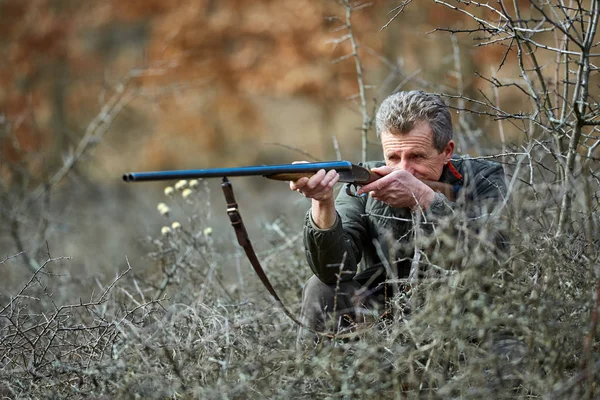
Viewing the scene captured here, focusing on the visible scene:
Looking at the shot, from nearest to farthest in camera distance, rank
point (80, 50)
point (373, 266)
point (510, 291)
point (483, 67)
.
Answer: point (510, 291) < point (373, 266) < point (483, 67) < point (80, 50)

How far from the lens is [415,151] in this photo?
4.30 meters

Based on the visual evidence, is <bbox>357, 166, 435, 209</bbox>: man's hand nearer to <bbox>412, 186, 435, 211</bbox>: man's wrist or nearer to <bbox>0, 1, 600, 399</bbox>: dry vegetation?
<bbox>412, 186, 435, 211</bbox>: man's wrist

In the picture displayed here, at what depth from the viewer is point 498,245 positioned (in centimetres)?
368

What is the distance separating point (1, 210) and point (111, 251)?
3008mm

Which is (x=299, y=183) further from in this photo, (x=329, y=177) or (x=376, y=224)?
(x=376, y=224)

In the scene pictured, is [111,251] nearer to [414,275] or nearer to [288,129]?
[414,275]

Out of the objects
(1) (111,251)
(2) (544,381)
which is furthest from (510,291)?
(1) (111,251)

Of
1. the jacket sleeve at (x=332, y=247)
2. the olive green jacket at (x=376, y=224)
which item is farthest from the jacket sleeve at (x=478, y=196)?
the jacket sleeve at (x=332, y=247)

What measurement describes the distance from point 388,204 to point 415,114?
0.50 metres

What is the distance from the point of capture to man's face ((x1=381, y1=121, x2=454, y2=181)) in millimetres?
4297

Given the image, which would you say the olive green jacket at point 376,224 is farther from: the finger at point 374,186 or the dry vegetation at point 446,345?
the dry vegetation at point 446,345

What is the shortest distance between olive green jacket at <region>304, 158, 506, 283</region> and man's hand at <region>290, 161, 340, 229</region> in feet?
0.14

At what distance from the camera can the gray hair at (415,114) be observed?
14.1 ft

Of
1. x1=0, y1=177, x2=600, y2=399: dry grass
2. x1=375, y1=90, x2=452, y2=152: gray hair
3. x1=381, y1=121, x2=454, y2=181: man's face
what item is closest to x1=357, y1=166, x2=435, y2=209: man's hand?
x1=381, y1=121, x2=454, y2=181: man's face
